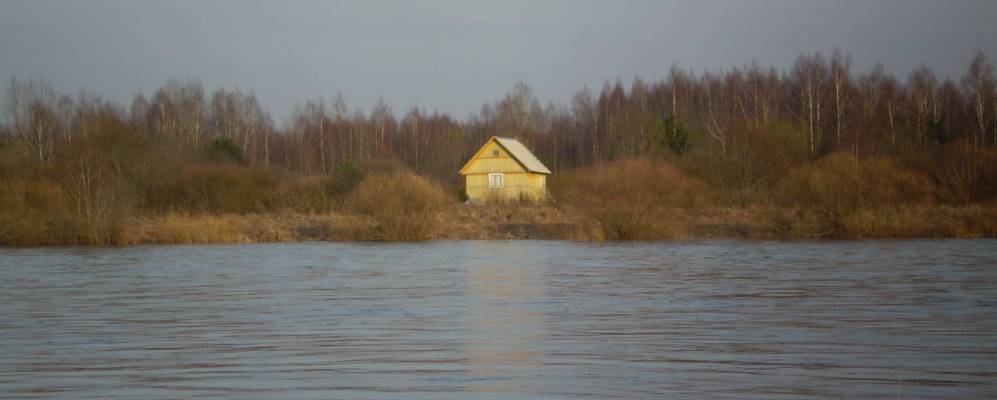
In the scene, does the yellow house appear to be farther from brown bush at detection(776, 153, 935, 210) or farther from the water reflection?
the water reflection

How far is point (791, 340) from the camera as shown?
11.4m

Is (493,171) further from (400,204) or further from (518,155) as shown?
(400,204)

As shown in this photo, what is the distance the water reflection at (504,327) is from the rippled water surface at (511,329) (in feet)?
0.12

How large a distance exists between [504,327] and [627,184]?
20.3 m

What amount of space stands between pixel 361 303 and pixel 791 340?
7072 mm

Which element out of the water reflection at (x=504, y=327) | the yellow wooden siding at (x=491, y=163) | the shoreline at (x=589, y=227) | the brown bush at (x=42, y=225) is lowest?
the water reflection at (x=504, y=327)

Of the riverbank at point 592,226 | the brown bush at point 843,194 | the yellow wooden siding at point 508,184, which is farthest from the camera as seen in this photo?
the yellow wooden siding at point 508,184

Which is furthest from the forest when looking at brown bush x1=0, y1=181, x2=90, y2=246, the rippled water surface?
the rippled water surface

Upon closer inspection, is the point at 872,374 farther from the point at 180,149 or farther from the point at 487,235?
the point at 180,149

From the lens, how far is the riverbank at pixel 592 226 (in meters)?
34.0

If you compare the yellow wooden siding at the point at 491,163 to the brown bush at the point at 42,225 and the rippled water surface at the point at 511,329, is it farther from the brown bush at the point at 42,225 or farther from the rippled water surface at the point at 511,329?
the rippled water surface at the point at 511,329

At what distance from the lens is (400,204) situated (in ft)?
116

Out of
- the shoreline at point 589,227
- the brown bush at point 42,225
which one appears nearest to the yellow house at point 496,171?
the shoreline at point 589,227

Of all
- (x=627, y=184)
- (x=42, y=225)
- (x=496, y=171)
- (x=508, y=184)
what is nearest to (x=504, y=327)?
(x=627, y=184)
